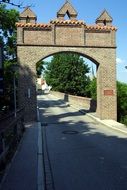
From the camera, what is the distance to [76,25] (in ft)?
90.0

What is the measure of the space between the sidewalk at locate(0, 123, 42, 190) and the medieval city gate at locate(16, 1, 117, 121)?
11.4 metres

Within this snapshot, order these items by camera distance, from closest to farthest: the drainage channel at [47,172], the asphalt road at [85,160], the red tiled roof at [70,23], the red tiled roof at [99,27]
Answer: the drainage channel at [47,172] < the asphalt road at [85,160] < the red tiled roof at [70,23] < the red tiled roof at [99,27]

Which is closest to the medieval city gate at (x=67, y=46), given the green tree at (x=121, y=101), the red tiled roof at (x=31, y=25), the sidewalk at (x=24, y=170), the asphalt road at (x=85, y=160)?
the red tiled roof at (x=31, y=25)

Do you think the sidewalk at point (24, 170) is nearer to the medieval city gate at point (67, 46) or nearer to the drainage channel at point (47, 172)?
the drainage channel at point (47, 172)

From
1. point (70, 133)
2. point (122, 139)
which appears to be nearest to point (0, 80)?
point (122, 139)

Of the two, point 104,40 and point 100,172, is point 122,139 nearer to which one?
point 100,172

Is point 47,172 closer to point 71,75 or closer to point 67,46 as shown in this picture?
point 67,46

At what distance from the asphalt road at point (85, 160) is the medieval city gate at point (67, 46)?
6590 millimetres

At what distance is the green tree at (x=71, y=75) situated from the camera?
2596 inches

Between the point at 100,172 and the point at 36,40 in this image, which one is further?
the point at 36,40

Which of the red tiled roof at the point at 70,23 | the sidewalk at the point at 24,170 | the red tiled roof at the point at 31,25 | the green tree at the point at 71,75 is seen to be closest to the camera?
the sidewalk at the point at 24,170

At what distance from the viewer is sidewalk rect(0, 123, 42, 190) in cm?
876

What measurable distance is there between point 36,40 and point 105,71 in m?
5.26

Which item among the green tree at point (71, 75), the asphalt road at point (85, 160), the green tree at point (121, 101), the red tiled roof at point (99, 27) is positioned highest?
the red tiled roof at point (99, 27)
